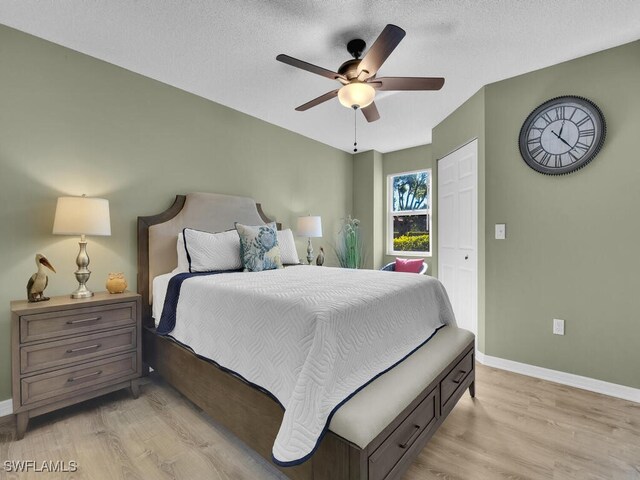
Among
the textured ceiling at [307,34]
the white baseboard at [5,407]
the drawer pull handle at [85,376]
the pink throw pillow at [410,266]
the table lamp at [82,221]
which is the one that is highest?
the textured ceiling at [307,34]

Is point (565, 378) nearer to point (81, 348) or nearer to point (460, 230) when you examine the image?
point (460, 230)

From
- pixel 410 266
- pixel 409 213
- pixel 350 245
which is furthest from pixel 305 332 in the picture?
pixel 409 213

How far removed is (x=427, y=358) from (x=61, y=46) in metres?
3.29

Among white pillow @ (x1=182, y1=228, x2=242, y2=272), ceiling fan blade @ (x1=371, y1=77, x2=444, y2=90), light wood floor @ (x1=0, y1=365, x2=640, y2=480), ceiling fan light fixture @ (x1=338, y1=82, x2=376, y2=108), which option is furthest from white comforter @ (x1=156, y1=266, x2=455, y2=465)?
ceiling fan blade @ (x1=371, y1=77, x2=444, y2=90)

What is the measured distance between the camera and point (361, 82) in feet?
6.57

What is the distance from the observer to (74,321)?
1.94 metres

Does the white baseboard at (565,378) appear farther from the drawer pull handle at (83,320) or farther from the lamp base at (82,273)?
the lamp base at (82,273)

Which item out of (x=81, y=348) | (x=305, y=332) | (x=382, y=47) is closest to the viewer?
(x=305, y=332)

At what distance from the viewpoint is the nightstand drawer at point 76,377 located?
70.7 inches

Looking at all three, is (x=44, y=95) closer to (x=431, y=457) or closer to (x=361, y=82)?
(x=361, y=82)

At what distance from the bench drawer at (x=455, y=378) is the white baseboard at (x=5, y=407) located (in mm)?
2732

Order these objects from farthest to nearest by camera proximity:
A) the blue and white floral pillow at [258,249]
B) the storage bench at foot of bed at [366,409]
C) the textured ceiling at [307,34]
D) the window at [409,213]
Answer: the window at [409,213] → the blue and white floral pillow at [258,249] → the textured ceiling at [307,34] → the storage bench at foot of bed at [366,409]

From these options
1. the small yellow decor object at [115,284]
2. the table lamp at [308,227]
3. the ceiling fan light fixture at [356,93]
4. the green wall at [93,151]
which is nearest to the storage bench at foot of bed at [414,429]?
the ceiling fan light fixture at [356,93]

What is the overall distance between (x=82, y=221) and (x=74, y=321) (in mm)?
640
